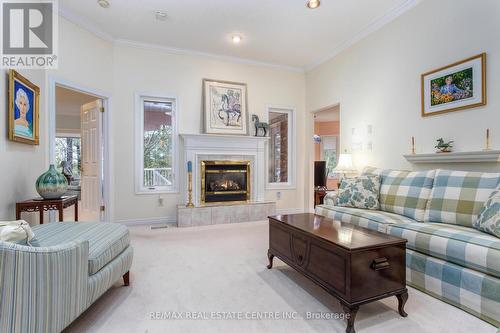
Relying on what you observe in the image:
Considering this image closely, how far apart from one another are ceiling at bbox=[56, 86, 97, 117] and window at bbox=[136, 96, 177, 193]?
6.21 ft

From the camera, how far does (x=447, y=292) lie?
1903 mm

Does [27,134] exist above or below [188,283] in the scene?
above

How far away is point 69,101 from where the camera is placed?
676 cm

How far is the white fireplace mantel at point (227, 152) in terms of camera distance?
4562 millimetres

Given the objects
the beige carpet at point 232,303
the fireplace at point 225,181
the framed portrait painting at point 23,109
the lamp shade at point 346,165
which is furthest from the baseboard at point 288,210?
the framed portrait painting at point 23,109

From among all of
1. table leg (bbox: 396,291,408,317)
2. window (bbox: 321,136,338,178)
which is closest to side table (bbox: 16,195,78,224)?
table leg (bbox: 396,291,408,317)

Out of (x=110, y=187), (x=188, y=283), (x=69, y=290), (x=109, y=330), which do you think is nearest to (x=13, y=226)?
(x=69, y=290)

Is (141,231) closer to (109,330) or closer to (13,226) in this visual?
(109,330)

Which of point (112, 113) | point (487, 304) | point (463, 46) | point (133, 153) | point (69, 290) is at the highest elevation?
point (463, 46)

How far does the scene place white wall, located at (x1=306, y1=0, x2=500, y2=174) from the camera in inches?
101

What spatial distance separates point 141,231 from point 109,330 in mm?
2486

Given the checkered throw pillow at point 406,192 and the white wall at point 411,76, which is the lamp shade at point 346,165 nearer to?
the white wall at point 411,76

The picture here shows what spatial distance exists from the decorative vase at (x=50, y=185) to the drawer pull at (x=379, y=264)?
118 inches

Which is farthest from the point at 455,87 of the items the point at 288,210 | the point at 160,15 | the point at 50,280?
the point at 50,280
